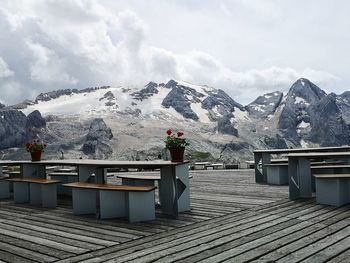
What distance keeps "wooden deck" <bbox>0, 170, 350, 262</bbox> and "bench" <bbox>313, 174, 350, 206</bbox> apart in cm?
24

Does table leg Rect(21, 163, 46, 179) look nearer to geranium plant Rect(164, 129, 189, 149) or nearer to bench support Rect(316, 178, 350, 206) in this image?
geranium plant Rect(164, 129, 189, 149)

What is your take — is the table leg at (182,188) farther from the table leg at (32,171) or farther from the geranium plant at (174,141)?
the table leg at (32,171)

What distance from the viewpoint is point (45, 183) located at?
10.4m

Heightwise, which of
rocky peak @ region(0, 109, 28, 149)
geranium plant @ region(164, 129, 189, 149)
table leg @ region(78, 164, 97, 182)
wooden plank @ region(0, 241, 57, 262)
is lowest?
wooden plank @ region(0, 241, 57, 262)

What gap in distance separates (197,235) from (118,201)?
250cm

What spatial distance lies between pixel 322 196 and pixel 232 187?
14.3 feet

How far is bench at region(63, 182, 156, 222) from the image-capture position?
8180 millimetres

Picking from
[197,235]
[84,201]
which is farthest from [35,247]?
[84,201]

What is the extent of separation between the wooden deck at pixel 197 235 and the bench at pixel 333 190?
9.6 inches

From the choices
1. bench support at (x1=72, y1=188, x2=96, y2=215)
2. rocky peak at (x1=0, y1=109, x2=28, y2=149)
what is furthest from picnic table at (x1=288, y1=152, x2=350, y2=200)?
rocky peak at (x1=0, y1=109, x2=28, y2=149)

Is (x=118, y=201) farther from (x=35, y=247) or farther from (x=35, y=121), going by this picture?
(x=35, y=121)

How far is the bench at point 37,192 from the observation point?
10.6 meters

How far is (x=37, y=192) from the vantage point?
11.1 metres

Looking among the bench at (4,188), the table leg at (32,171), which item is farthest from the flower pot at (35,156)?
the bench at (4,188)
